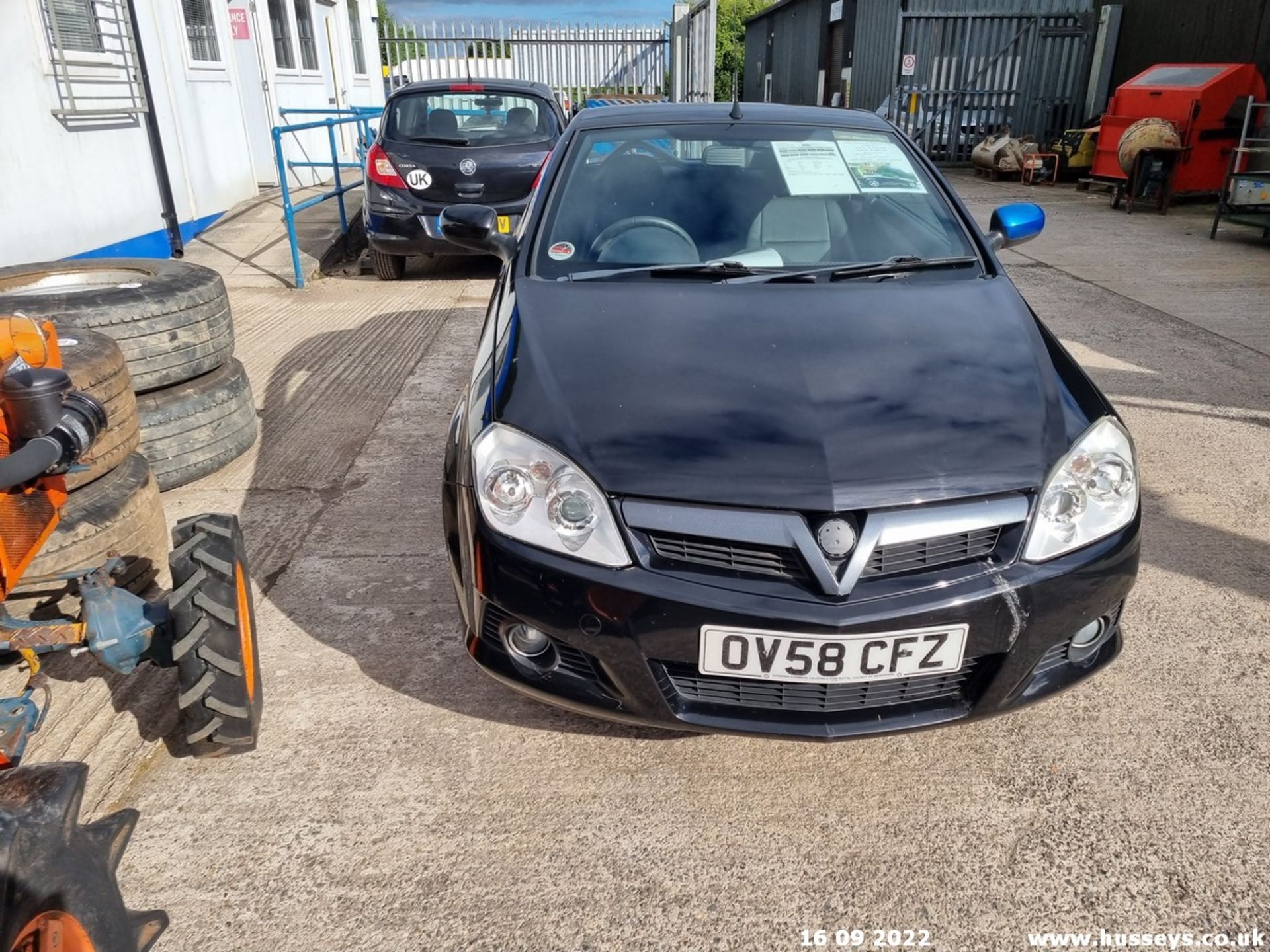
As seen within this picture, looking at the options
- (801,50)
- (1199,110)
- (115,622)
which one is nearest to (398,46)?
(801,50)

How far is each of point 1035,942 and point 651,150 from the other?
2.75m

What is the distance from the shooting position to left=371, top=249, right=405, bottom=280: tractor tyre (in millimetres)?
8188

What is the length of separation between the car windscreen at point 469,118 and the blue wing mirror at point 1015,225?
542 cm

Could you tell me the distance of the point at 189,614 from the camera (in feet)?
7.48

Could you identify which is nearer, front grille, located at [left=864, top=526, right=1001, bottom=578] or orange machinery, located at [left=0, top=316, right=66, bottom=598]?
orange machinery, located at [left=0, top=316, right=66, bottom=598]

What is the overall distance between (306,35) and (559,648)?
46.5ft

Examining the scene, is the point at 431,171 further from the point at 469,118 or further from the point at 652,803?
the point at 652,803

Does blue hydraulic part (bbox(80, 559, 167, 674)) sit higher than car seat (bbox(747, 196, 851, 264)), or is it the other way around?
car seat (bbox(747, 196, 851, 264))

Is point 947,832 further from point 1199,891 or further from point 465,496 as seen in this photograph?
point 465,496

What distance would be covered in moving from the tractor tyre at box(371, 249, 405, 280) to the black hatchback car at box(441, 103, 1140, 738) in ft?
19.5

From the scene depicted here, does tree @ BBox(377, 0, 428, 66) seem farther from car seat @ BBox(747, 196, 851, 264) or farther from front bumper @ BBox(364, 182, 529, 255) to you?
car seat @ BBox(747, 196, 851, 264)

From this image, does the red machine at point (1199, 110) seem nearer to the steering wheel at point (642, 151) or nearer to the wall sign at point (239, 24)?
the wall sign at point (239, 24)

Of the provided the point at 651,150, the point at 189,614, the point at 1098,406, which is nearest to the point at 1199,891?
the point at 1098,406

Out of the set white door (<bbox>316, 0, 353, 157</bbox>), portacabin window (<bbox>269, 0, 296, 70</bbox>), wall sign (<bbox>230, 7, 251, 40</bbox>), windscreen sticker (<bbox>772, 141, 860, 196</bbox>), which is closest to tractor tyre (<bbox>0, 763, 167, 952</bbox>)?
windscreen sticker (<bbox>772, 141, 860, 196</bbox>)
